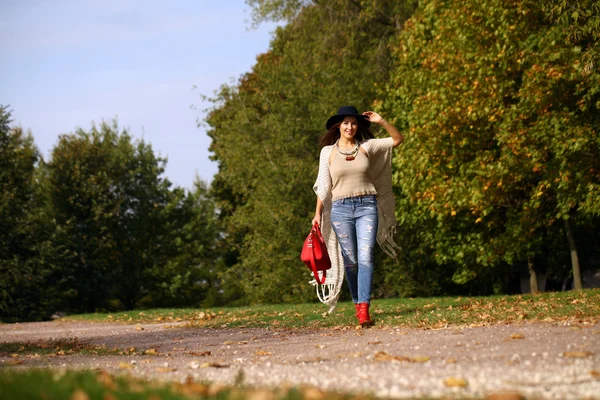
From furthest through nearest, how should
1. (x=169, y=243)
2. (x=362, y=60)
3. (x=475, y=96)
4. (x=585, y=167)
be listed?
(x=169, y=243) < (x=362, y=60) < (x=475, y=96) < (x=585, y=167)

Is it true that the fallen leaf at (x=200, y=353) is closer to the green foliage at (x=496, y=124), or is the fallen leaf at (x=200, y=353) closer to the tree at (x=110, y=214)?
the green foliage at (x=496, y=124)

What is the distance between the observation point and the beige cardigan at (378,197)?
34.0 ft

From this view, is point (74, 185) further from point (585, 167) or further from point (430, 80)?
point (585, 167)

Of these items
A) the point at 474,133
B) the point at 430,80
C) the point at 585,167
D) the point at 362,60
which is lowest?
the point at 585,167

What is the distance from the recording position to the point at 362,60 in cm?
2752

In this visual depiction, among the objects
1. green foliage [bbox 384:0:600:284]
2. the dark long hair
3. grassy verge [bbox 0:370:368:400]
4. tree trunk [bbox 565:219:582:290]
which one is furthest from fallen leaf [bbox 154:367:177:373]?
tree trunk [bbox 565:219:582:290]

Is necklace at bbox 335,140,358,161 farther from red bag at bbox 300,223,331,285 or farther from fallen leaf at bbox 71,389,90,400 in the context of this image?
fallen leaf at bbox 71,389,90,400

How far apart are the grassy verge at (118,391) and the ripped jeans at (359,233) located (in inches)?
207

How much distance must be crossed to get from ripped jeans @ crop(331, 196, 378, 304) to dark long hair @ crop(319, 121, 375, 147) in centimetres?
91

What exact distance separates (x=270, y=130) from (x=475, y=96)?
43.8 feet

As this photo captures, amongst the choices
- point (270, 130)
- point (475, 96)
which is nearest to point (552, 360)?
point (475, 96)

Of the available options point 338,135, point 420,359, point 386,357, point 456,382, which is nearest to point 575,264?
point 338,135

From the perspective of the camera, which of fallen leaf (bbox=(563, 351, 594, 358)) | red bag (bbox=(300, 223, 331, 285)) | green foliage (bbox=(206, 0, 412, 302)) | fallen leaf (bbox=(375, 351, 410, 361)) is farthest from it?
green foliage (bbox=(206, 0, 412, 302))

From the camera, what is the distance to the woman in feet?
33.1
